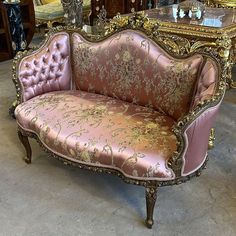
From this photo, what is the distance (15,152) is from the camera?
2.31 m

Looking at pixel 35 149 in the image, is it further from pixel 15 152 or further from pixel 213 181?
pixel 213 181

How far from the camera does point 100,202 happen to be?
183cm

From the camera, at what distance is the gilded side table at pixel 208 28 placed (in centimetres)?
237

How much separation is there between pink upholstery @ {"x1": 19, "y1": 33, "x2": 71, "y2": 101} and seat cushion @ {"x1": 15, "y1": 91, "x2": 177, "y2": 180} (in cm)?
10

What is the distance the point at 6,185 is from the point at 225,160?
1.39 m

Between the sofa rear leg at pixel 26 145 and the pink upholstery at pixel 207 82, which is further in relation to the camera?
the sofa rear leg at pixel 26 145

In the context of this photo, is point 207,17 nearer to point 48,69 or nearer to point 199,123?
point 48,69

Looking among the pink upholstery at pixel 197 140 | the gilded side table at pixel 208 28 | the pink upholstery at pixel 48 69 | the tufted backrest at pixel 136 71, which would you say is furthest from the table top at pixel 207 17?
the pink upholstery at pixel 197 140

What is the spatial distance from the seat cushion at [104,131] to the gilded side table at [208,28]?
83cm

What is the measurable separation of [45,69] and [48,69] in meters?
0.02

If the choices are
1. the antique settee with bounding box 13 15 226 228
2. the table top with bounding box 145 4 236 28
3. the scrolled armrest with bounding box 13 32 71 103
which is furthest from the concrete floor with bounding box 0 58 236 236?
the table top with bounding box 145 4 236 28

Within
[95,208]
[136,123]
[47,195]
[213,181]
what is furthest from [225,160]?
[47,195]

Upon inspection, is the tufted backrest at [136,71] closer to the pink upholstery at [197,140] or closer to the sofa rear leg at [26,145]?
the pink upholstery at [197,140]

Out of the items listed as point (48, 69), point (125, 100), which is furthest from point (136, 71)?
point (48, 69)
